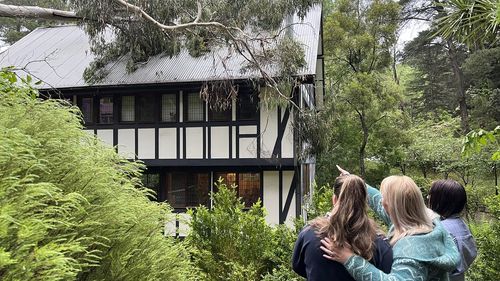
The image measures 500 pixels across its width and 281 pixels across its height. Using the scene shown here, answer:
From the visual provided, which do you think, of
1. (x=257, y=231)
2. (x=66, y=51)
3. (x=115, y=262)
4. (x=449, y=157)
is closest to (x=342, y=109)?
(x=449, y=157)

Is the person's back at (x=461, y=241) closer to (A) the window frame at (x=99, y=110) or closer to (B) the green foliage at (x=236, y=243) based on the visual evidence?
(B) the green foliage at (x=236, y=243)

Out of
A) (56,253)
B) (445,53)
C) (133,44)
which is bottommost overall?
(56,253)

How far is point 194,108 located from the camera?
11852mm

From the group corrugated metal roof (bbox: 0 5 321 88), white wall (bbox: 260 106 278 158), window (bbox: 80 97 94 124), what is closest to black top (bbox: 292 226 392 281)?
corrugated metal roof (bbox: 0 5 321 88)

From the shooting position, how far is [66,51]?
49.2ft

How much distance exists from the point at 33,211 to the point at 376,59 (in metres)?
17.1

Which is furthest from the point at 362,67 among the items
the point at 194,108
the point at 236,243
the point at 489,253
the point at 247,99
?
the point at 236,243

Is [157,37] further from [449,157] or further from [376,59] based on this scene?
[449,157]

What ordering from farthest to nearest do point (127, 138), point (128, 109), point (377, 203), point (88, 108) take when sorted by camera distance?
point (88, 108) < point (128, 109) < point (127, 138) < point (377, 203)

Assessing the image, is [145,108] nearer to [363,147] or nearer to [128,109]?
[128,109]

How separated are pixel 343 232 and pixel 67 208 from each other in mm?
1411

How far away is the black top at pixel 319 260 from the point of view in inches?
91.1

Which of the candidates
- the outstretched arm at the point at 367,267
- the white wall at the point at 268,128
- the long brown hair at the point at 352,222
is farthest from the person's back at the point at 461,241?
the white wall at the point at 268,128


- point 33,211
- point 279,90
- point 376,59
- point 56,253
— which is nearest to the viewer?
point 56,253
